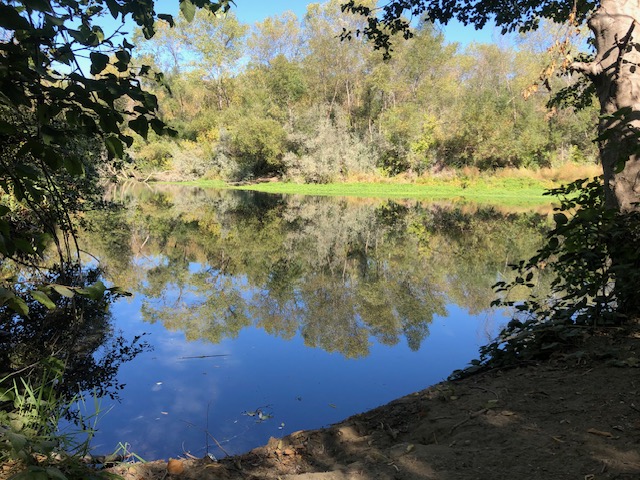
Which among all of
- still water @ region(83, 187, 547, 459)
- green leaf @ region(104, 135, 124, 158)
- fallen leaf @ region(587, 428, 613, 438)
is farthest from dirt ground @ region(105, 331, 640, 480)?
green leaf @ region(104, 135, 124, 158)

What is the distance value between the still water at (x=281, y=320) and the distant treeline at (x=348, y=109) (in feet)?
74.3

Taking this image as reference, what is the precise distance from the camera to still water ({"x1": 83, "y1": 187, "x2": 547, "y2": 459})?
5.29 m

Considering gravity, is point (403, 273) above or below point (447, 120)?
below

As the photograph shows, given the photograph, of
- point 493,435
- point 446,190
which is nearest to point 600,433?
point 493,435

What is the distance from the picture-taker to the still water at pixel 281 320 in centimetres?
529

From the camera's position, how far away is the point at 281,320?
8.50 metres

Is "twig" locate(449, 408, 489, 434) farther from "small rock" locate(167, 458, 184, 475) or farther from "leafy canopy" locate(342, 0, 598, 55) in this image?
"leafy canopy" locate(342, 0, 598, 55)

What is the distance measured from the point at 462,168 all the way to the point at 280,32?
25.6 metres

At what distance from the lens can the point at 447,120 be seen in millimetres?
41062

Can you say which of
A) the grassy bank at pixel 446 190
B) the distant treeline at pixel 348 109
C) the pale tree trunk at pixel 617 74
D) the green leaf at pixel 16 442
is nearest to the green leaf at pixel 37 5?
the green leaf at pixel 16 442

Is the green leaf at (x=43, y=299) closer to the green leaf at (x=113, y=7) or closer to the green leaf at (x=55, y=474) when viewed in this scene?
the green leaf at (x=55, y=474)

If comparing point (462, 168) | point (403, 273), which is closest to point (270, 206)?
point (403, 273)

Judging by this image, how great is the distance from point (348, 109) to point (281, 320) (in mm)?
41056

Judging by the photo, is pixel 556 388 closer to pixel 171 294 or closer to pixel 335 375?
pixel 335 375
